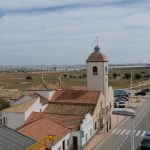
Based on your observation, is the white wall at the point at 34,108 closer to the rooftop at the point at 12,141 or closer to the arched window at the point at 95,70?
the arched window at the point at 95,70

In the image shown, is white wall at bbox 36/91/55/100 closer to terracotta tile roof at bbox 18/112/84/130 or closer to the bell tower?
terracotta tile roof at bbox 18/112/84/130

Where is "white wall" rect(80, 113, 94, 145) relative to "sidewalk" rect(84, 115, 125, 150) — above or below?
above

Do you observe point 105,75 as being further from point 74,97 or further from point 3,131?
point 3,131

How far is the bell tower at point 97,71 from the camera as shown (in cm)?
5300

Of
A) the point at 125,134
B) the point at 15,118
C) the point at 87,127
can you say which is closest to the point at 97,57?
the point at 125,134

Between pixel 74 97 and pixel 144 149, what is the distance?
1255 cm

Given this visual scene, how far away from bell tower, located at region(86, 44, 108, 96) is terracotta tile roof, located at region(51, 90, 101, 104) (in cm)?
314

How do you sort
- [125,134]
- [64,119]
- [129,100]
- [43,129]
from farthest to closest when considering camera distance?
[129,100] → [125,134] → [64,119] → [43,129]

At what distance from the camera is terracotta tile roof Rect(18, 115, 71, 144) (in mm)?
38812

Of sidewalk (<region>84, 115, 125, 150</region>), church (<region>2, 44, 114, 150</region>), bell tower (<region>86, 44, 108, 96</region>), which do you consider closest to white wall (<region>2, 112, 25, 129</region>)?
church (<region>2, 44, 114, 150</region>)

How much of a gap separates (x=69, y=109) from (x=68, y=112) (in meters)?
0.50

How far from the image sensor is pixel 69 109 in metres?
48.1

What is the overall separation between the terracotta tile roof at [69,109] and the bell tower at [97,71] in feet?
19.7

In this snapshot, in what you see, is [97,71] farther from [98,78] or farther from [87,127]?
[87,127]
